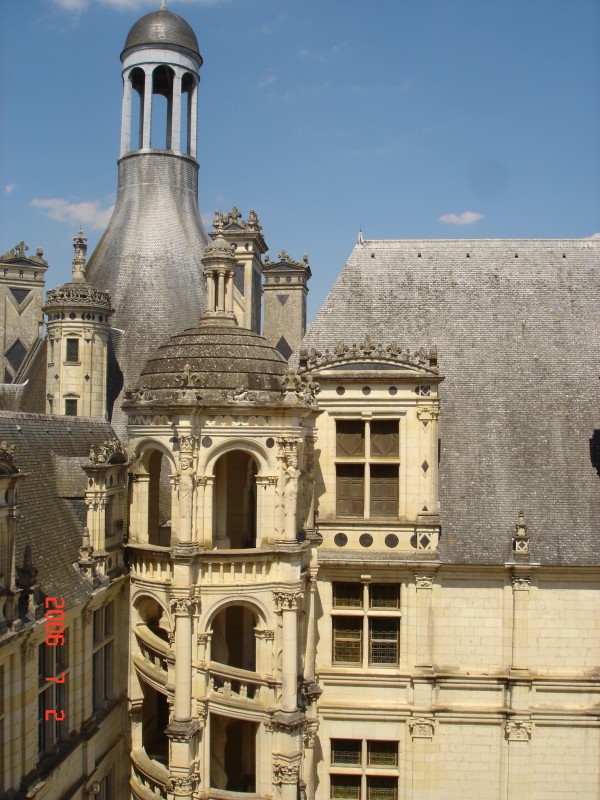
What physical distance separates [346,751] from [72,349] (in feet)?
47.6

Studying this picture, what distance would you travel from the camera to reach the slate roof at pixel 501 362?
74.9 feet

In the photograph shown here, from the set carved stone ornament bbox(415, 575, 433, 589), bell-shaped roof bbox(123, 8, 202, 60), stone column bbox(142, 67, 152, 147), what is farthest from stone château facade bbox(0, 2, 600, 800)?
bell-shaped roof bbox(123, 8, 202, 60)

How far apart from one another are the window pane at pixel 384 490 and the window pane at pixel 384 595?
1.93m

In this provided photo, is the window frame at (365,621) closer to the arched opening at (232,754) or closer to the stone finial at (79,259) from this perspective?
the arched opening at (232,754)

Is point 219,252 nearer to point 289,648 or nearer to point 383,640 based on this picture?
point 289,648

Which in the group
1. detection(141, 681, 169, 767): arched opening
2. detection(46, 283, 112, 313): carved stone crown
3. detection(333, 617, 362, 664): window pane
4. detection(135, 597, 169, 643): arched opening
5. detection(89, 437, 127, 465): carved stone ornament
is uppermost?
detection(46, 283, 112, 313): carved stone crown

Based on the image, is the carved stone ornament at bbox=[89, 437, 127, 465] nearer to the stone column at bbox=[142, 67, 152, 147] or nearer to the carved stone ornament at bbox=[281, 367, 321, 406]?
the carved stone ornament at bbox=[281, 367, 321, 406]

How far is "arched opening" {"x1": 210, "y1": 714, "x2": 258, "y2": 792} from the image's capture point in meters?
19.9

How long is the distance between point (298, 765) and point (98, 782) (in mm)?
4401

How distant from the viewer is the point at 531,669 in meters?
22.0

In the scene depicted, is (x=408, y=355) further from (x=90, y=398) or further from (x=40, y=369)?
(x=40, y=369)

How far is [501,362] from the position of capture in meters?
25.0

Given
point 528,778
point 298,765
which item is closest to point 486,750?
point 528,778

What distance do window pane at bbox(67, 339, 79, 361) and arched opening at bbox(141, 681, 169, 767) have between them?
10.6 m
